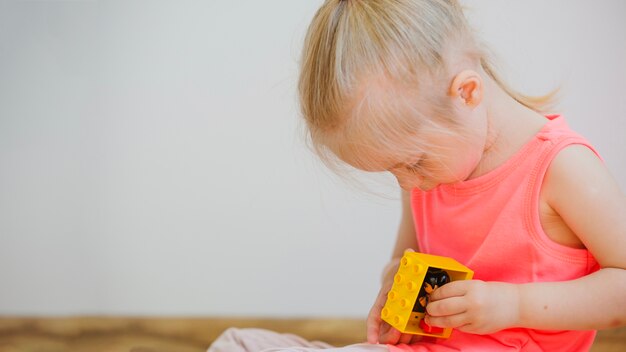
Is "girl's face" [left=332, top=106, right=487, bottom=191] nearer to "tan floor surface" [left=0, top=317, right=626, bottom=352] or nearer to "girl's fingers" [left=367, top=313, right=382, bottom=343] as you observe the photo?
"girl's fingers" [left=367, top=313, right=382, bottom=343]

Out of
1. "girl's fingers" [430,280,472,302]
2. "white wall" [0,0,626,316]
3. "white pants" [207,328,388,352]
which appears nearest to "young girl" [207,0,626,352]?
"girl's fingers" [430,280,472,302]

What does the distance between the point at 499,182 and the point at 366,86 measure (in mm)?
189

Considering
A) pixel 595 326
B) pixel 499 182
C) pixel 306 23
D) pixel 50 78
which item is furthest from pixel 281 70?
pixel 595 326

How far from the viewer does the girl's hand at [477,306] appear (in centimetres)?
62

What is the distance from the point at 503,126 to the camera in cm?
67

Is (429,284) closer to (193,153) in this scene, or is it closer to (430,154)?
(430,154)

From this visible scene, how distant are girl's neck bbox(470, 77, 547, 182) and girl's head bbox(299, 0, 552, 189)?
0.05 metres

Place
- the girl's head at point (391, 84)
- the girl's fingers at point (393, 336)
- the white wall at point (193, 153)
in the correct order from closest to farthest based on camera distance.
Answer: the girl's head at point (391, 84)
the girl's fingers at point (393, 336)
the white wall at point (193, 153)

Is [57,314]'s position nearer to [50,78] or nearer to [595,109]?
[50,78]

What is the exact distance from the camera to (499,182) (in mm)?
674

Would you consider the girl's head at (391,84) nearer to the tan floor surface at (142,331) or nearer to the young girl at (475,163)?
the young girl at (475,163)

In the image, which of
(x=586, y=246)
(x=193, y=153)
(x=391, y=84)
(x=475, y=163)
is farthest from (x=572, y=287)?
(x=193, y=153)

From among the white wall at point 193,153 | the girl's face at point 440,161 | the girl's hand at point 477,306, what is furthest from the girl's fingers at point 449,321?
the white wall at point 193,153

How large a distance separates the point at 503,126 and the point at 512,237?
109 millimetres
